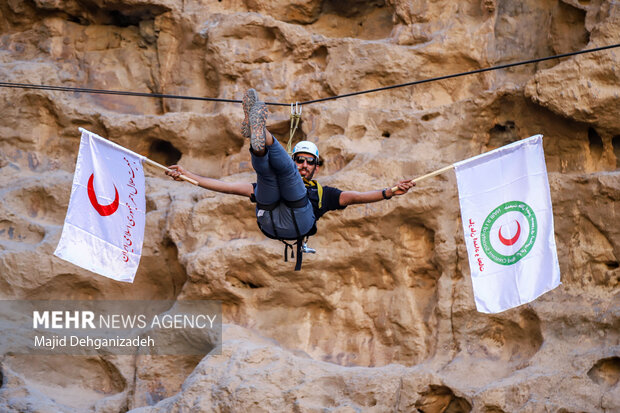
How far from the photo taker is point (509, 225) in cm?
980

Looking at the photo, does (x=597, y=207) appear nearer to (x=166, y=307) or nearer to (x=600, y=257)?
(x=600, y=257)

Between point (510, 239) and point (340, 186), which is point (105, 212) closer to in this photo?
point (340, 186)

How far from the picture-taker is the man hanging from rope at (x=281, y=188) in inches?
362

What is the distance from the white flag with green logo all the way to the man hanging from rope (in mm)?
810

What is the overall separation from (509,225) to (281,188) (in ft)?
7.36

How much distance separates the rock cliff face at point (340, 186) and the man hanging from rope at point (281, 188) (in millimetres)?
2196

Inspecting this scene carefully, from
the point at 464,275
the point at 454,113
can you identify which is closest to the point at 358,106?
the point at 454,113

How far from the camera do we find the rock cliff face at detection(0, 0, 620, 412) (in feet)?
37.8

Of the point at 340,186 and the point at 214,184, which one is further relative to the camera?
the point at 340,186

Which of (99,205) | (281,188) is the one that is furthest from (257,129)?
(99,205)

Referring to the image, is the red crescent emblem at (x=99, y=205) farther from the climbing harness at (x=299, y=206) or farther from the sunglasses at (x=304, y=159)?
the sunglasses at (x=304, y=159)

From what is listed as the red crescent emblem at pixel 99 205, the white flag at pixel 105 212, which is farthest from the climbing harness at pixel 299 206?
the red crescent emblem at pixel 99 205

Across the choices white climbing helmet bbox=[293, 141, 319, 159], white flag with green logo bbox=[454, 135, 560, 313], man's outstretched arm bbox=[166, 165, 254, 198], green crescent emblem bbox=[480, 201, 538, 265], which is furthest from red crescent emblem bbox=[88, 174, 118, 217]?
green crescent emblem bbox=[480, 201, 538, 265]

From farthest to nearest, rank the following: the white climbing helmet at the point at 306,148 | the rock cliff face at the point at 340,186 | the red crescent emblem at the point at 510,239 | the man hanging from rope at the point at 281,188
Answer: the rock cliff face at the point at 340,186
the white climbing helmet at the point at 306,148
the red crescent emblem at the point at 510,239
the man hanging from rope at the point at 281,188
